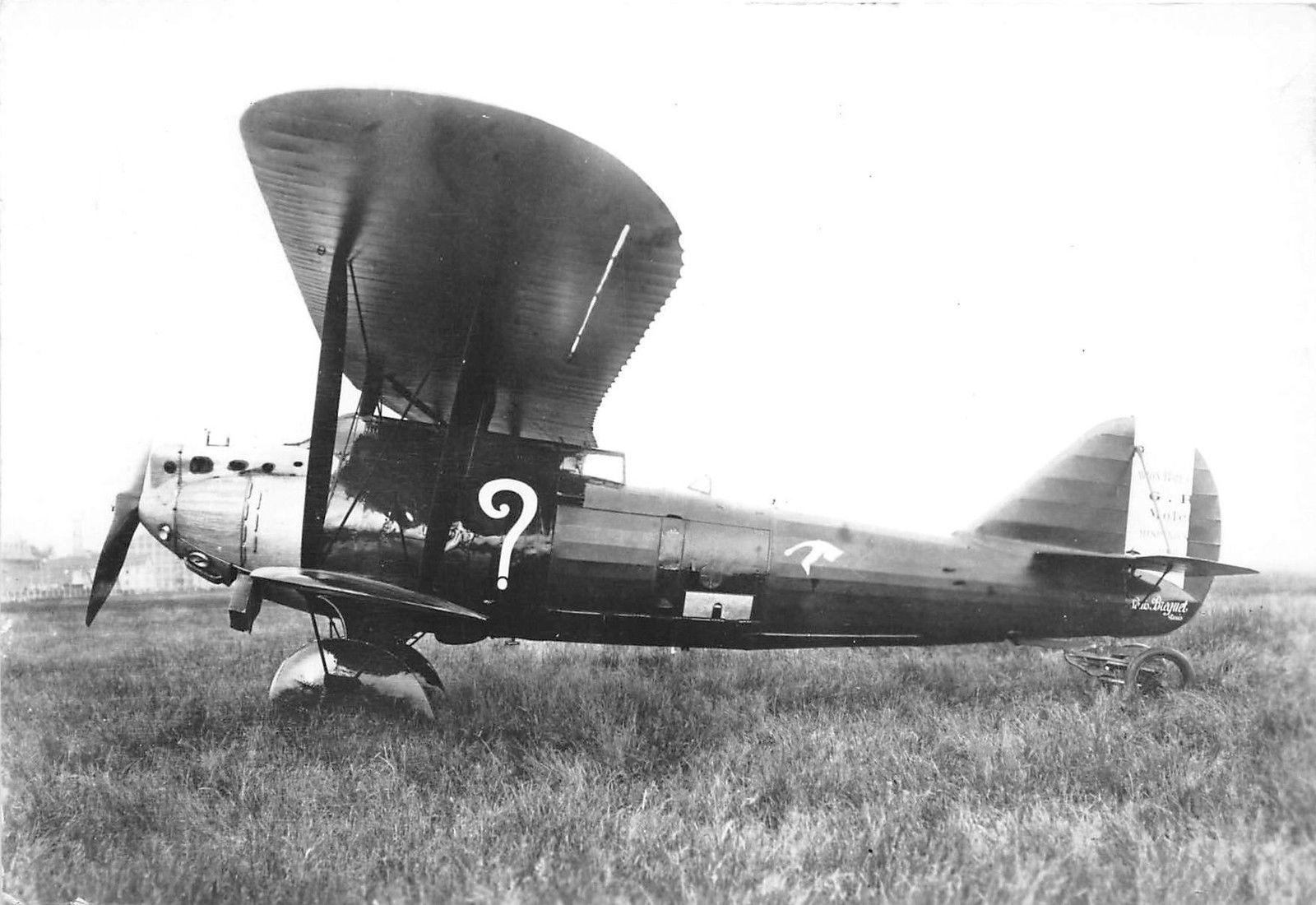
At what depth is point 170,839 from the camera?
8.80 feet

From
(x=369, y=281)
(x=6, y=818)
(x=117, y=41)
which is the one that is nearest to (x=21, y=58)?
(x=117, y=41)

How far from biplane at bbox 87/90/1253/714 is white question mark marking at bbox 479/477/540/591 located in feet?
0.06

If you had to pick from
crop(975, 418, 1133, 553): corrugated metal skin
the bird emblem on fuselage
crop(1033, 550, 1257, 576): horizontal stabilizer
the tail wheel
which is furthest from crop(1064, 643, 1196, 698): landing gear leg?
the bird emblem on fuselage

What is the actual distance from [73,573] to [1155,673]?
916 inches

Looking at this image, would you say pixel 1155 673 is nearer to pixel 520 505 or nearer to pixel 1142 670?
pixel 1142 670

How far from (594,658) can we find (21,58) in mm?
5533

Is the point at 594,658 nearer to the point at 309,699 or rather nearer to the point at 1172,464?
the point at 309,699

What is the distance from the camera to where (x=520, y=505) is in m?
4.36

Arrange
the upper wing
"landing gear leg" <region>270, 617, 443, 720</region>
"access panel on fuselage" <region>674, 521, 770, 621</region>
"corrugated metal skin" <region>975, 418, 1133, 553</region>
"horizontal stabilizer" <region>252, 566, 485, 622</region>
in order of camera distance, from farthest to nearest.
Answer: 1. "corrugated metal skin" <region>975, 418, 1133, 553</region>
2. "access panel on fuselage" <region>674, 521, 770, 621</region>
3. "landing gear leg" <region>270, 617, 443, 720</region>
4. "horizontal stabilizer" <region>252, 566, 485, 622</region>
5. the upper wing

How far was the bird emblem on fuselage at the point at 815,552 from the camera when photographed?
4.64 metres

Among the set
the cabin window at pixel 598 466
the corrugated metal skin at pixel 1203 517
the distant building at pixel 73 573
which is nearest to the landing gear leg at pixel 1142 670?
the corrugated metal skin at pixel 1203 517

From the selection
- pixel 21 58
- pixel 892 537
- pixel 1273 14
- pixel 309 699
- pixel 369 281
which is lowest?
pixel 309 699

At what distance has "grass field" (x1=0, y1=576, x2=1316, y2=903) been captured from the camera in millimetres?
2369

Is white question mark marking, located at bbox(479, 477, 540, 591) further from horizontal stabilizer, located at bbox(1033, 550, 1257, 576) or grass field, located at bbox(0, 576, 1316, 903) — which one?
horizontal stabilizer, located at bbox(1033, 550, 1257, 576)
